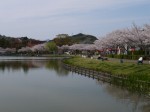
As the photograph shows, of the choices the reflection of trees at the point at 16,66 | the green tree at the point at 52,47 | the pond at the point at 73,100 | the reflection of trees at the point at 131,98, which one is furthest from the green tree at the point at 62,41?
the pond at the point at 73,100

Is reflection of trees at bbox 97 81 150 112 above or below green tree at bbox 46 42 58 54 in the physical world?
below

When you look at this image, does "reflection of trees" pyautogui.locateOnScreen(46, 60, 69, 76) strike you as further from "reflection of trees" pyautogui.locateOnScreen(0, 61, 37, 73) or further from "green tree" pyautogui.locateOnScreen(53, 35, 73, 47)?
"green tree" pyautogui.locateOnScreen(53, 35, 73, 47)

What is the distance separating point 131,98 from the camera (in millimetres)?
18969

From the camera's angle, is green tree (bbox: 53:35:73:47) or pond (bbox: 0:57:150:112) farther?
green tree (bbox: 53:35:73:47)

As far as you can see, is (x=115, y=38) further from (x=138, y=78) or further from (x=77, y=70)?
(x=138, y=78)

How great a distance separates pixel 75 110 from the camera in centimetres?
1560

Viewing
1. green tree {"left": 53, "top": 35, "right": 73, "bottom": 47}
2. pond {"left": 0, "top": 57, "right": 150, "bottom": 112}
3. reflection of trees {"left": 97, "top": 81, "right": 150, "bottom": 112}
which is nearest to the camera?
pond {"left": 0, "top": 57, "right": 150, "bottom": 112}

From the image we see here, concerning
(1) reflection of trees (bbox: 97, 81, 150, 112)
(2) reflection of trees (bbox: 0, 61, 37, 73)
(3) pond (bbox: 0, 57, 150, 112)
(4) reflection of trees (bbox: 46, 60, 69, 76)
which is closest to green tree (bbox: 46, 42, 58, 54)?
(2) reflection of trees (bbox: 0, 61, 37, 73)

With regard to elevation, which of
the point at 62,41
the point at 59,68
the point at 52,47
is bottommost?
the point at 59,68

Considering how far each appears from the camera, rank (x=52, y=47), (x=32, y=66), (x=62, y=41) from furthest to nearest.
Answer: (x=62, y=41)
(x=52, y=47)
(x=32, y=66)

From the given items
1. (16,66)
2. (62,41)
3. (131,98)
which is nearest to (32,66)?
(16,66)

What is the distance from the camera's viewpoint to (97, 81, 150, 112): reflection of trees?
16242 mm

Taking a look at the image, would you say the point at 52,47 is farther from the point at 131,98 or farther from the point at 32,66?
the point at 131,98

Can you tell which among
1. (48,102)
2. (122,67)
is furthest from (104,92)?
(122,67)
